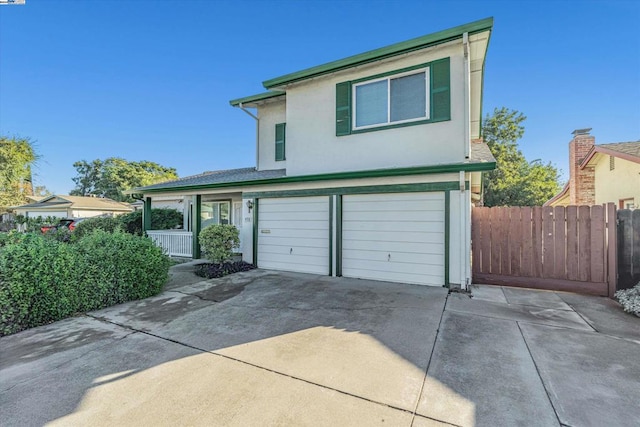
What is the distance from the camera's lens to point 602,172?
1157 centimetres

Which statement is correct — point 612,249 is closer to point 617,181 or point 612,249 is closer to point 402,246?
point 402,246

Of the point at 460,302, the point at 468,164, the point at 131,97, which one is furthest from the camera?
the point at 131,97

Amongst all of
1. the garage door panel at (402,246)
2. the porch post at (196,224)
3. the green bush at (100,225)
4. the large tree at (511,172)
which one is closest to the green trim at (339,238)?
the garage door panel at (402,246)

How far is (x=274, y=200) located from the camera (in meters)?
8.58

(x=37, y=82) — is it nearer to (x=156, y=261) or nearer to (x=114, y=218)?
(x=114, y=218)

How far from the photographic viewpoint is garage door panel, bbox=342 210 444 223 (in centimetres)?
634

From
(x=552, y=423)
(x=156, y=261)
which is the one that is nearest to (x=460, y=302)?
(x=552, y=423)

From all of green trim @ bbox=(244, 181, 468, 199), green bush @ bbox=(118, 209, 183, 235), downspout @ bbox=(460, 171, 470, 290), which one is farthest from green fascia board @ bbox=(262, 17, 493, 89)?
green bush @ bbox=(118, 209, 183, 235)

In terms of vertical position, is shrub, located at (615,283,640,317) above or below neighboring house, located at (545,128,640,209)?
below

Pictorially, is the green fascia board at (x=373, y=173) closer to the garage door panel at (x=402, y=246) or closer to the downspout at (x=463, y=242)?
the downspout at (x=463, y=242)

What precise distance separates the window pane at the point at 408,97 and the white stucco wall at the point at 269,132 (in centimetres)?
487

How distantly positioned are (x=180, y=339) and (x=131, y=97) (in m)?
19.5

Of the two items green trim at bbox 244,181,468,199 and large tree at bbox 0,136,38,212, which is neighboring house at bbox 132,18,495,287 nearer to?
green trim at bbox 244,181,468,199

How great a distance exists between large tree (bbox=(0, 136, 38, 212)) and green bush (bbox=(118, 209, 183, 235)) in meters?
17.5
